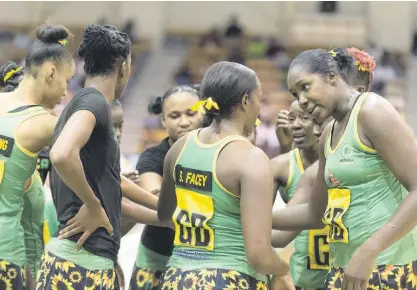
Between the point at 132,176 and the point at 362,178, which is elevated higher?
the point at 362,178

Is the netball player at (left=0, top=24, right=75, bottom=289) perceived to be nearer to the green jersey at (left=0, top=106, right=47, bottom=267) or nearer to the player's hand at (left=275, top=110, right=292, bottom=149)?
the green jersey at (left=0, top=106, right=47, bottom=267)

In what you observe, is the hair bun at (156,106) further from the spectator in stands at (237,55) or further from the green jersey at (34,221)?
the spectator in stands at (237,55)

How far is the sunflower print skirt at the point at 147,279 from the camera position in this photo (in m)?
4.82

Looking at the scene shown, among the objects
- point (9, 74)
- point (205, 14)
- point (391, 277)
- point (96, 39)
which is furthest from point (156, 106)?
point (205, 14)

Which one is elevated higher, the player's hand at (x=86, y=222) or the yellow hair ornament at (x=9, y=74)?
the yellow hair ornament at (x=9, y=74)

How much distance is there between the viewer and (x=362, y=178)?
3510 millimetres

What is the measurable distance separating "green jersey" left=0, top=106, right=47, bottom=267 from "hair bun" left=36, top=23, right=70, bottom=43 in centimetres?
36

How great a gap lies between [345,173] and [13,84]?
7.56 feet

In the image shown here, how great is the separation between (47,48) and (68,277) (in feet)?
3.86

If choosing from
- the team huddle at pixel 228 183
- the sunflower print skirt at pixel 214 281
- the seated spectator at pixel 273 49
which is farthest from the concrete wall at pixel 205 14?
the sunflower print skirt at pixel 214 281

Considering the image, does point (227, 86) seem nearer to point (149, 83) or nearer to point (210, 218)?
point (210, 218)

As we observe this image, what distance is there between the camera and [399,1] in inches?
694

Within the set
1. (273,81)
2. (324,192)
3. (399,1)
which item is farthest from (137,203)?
(399,1)

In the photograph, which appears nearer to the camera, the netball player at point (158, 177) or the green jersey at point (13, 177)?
the green jersey at point (13, 177)
